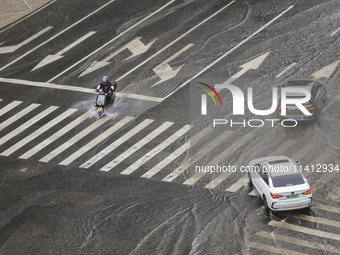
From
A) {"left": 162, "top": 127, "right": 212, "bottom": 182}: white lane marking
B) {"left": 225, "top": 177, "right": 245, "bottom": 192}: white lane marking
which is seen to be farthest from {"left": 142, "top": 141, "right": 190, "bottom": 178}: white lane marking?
{"left": 225, "top": 177, "right": 245, "bottom": 192}: white lane marking

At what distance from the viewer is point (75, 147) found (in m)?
37.7

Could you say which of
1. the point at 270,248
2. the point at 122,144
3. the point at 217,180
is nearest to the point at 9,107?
the point at 122,144

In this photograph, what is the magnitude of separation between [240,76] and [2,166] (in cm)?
1458

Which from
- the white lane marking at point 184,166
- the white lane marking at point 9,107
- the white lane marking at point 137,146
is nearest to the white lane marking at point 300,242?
the white lane marking at point 184,166

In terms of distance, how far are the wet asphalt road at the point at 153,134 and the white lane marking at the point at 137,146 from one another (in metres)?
0.09

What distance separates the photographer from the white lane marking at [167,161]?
115 feet

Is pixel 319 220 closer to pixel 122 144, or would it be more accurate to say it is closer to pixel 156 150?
pixel 156 150

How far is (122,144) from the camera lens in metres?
37.5

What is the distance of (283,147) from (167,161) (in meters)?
5.73

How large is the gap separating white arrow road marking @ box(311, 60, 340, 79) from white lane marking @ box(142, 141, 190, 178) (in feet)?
31.0

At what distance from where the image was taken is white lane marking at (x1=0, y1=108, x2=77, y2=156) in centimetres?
3802

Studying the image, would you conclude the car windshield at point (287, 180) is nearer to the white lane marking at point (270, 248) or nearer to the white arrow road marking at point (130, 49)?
the white lane marking at point (270, 248)

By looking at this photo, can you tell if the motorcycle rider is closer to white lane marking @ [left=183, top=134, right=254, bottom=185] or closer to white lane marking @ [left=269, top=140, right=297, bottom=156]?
white lane marking @ [left=183, top=134, right=254, bottom=185]

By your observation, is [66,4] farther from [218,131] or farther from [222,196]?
[222,196]
